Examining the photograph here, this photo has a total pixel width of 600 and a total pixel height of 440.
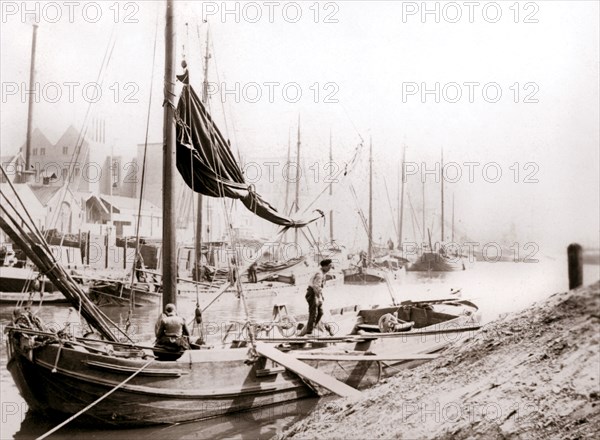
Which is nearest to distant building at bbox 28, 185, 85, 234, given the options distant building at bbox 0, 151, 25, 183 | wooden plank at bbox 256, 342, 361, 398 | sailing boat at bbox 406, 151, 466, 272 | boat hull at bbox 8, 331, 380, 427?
distant building at bbox 0, 151, 25, 183

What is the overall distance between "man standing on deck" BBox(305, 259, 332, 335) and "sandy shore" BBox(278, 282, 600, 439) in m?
4.17

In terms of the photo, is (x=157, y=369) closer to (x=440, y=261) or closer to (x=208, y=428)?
(x=208, y=428)

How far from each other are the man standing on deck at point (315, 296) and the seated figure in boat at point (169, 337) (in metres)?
2.58

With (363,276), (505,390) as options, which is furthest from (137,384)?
(363,276)

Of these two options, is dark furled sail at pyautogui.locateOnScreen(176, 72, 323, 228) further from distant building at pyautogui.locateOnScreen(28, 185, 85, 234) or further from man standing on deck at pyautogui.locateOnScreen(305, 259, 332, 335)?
distant building at pyautogui.locateOnScreen(28, 185, 85, 234)

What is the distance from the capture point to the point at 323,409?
20.1 ft

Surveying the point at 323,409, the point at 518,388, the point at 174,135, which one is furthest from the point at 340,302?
the point at 518,388

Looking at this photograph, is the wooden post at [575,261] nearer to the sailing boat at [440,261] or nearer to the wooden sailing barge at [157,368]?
the wooden sailing barge at [157,368]

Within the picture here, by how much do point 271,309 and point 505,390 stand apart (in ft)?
69.5

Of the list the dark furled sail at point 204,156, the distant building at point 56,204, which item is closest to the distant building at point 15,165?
the distant building at point 56,204

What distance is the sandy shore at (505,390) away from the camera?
4023 millimetres

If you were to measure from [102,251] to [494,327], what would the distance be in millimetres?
29666

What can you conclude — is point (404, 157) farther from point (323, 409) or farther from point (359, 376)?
point (323, 409)

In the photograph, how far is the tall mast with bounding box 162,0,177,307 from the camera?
9023mm
